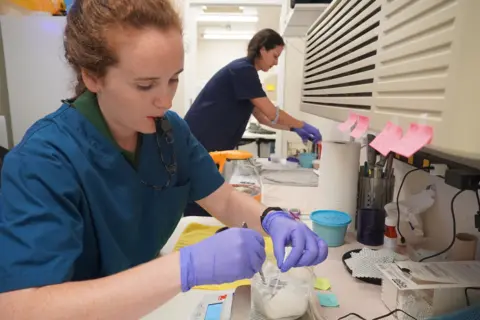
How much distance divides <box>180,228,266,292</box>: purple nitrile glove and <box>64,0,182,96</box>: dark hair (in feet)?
1.43

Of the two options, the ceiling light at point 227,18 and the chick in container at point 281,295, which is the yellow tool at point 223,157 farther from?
the ceiling light at point 227,18

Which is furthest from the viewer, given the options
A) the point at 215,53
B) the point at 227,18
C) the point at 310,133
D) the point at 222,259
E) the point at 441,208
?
the point at 215,53

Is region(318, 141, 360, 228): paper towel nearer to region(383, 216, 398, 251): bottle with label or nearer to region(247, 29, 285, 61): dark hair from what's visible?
region(383, 216, 398, 251): bottle with label

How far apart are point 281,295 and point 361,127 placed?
40 cm

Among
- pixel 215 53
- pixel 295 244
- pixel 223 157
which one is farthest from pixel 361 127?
pixel 215 53

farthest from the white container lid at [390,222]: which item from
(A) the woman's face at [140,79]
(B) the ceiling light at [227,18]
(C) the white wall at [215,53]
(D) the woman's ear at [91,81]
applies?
(C) the white wall at [215,53]

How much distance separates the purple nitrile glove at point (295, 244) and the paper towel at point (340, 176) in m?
0.44

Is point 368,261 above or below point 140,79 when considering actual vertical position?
below

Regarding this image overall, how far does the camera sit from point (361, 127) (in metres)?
0.82

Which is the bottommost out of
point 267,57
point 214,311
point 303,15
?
point 214,311

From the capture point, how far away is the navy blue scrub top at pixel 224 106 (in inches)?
94.2

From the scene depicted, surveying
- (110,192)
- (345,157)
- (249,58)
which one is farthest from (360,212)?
(249,58)

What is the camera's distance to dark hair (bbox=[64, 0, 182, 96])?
2.57 feet

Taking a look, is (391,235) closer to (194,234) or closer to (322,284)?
(322,284)
